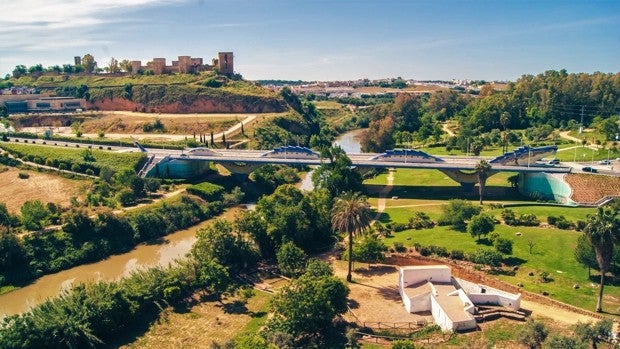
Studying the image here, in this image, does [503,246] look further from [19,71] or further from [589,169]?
[19,71]

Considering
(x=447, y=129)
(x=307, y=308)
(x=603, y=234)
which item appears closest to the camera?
(x=307, y=308)

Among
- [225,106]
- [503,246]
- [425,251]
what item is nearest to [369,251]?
[425,251]

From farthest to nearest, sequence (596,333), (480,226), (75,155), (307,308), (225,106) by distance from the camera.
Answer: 1. (225,106)
2. (75,155)
3. (480,226)
4. (307,308)
5. (596,333)

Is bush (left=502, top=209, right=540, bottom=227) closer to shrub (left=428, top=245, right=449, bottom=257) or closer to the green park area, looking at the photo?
the green park area

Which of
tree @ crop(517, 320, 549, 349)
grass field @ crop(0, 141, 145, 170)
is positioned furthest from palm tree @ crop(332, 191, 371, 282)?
grass field @ crop(0, 141, 145, 170)

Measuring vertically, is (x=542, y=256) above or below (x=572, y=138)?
below

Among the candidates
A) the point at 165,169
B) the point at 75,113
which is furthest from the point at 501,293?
the point at 75,113

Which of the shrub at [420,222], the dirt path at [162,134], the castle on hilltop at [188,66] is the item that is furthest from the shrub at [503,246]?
the castle on hilltop at [188,66]
